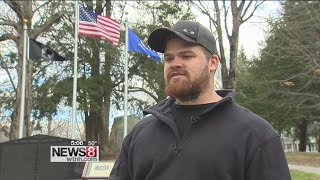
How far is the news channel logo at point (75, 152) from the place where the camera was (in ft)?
39.8

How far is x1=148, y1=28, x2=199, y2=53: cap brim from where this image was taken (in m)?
2.46

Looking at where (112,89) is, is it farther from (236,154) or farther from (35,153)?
(236,154)

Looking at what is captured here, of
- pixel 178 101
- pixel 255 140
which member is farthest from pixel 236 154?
pixel 178 101

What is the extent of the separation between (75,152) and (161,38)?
33.2ft

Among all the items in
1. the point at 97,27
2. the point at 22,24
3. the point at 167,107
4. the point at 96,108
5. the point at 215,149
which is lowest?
the point at 215,149

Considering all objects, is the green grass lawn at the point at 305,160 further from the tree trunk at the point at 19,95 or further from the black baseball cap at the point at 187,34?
the black baseball cap at the point at 187,34

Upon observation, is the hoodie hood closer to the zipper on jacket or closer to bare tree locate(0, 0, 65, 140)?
the zipper on jacket

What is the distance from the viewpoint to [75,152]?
1233cm

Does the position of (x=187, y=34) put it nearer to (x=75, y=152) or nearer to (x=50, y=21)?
(x=75, y=152)

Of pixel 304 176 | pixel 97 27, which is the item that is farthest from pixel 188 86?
pixel 97 27

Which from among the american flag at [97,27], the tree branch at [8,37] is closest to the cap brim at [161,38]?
the american flag at [97,27]

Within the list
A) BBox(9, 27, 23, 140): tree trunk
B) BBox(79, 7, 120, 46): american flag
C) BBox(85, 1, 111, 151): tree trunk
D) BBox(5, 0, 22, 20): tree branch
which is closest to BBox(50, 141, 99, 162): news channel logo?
BBox(79, 7, 120, 46): american flag

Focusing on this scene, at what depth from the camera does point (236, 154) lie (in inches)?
89.0

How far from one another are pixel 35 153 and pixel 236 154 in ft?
33.8
